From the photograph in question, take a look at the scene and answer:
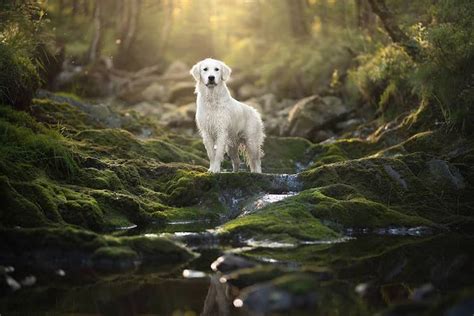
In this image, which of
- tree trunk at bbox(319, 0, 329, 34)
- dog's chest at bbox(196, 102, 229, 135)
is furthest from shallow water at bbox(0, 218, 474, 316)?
tree trunk at bbox(319, 0, 329, 34)

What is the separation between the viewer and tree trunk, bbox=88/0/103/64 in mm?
30203

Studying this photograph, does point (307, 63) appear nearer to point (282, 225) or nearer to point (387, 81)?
point (387, 81)

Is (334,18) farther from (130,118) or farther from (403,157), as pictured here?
(403,157)

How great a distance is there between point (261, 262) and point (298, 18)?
26.7m

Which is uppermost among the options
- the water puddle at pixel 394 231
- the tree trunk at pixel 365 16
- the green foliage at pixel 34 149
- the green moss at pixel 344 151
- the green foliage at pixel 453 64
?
the tree trunk at pixel 365 16

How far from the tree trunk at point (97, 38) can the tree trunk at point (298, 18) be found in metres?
9.60

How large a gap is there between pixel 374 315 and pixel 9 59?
8757 millimetres

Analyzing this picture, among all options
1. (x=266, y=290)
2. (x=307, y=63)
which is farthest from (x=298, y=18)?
(x=266, y=290)

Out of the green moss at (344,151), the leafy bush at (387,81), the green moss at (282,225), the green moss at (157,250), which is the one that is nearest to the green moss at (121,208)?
the green moss at (282,225)

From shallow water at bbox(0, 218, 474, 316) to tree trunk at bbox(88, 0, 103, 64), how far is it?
2238 cm

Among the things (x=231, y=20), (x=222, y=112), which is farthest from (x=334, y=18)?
(x=222, y=112)

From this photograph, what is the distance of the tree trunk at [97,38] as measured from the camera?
3020 centimetres

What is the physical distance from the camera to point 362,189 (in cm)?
1185

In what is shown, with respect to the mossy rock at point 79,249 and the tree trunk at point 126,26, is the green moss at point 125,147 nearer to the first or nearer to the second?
the mossy rock at point 79,249
